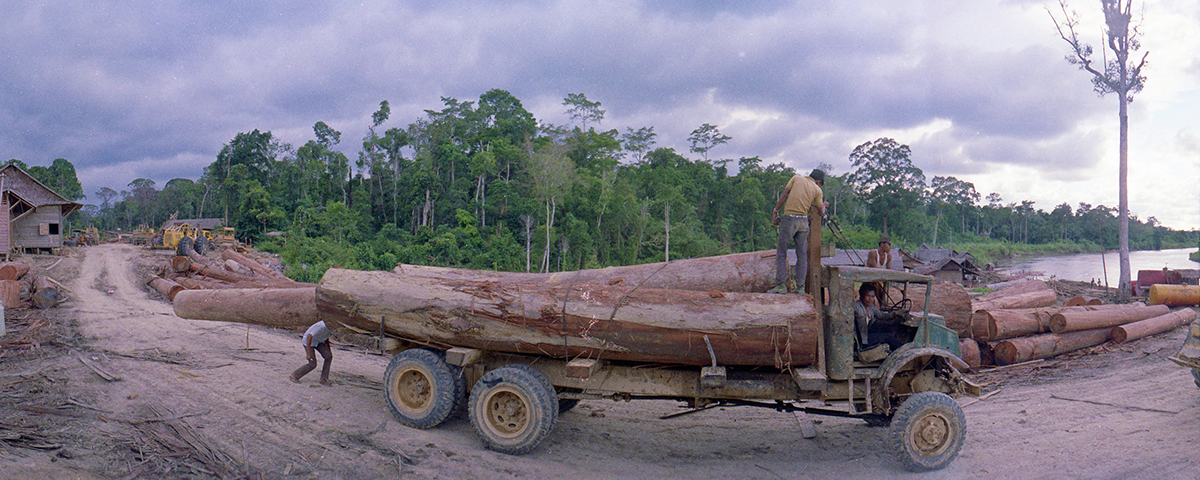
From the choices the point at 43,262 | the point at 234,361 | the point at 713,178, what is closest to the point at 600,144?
the point at 713,178

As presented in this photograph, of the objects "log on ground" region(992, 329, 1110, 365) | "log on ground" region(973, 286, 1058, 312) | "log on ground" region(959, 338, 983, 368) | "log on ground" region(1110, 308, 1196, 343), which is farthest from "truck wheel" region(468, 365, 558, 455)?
"log on ground" region(1110, 308, 1196, 343)

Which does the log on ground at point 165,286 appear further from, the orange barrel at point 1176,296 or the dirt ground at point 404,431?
the orange barrel at point 1176,296

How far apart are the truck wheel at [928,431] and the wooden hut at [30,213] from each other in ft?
97.5

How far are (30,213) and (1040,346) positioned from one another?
3450cm

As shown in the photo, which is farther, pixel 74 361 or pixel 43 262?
pixel 43 262

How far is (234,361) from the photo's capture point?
8523mm

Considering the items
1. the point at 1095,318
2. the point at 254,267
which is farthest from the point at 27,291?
the point at 1095,318

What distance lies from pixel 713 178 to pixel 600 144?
1350 centimetres

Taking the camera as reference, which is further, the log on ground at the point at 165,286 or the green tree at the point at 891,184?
the green tree at the point at 891,184

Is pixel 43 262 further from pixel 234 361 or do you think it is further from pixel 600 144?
pixel 600 144

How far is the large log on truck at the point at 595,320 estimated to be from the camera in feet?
18.5

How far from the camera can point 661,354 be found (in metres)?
5.75

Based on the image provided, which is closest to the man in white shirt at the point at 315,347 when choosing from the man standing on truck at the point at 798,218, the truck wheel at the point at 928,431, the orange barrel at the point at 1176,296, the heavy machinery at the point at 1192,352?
the man standing on truck at the point at 798,218

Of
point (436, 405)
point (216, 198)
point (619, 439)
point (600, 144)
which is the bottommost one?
point (619, 439)
